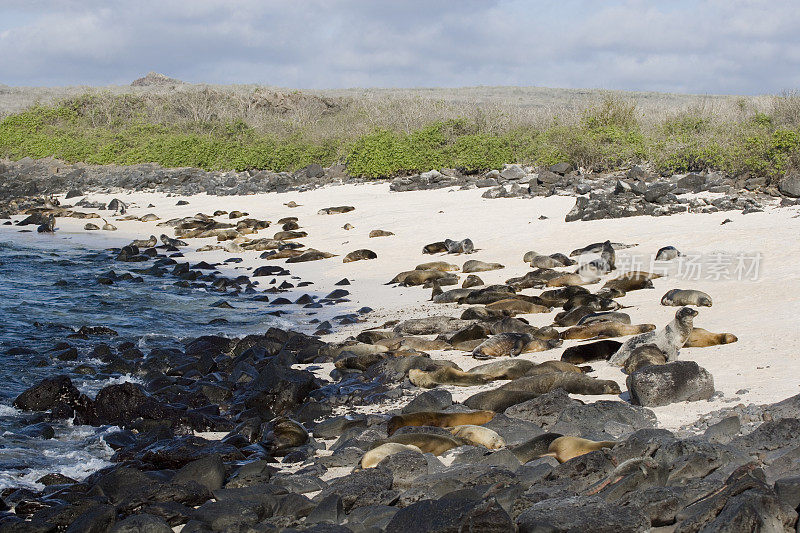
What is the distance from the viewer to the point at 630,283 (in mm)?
10008

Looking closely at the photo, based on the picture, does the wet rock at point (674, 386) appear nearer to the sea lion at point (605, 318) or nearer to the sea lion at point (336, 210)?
the sea lion at point (605, 318)

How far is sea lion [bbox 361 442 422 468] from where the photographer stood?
16.3 feet

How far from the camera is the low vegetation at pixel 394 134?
18.9 metres

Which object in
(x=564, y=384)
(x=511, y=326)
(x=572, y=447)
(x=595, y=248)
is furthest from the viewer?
(x=595, y=248)

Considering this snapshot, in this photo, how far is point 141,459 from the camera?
19.2ft

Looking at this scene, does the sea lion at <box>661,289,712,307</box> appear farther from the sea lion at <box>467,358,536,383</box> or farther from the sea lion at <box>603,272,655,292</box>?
the sea lion at <box>467,358,536,383</box>

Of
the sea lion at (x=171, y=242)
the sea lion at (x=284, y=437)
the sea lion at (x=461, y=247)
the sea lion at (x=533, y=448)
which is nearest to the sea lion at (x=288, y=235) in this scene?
the sea lion at (x=171, y=242)

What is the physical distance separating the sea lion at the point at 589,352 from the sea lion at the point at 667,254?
4690 millimetres

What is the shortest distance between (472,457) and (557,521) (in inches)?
58.4

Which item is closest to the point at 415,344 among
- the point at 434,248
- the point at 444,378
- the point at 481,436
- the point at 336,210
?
the point at 444,378

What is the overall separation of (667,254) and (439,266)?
3.64m

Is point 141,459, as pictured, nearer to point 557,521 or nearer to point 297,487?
point 297,487

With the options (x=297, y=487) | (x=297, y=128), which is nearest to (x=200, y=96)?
(x=297, y=128)

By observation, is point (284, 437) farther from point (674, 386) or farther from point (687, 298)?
point (687, 298)
